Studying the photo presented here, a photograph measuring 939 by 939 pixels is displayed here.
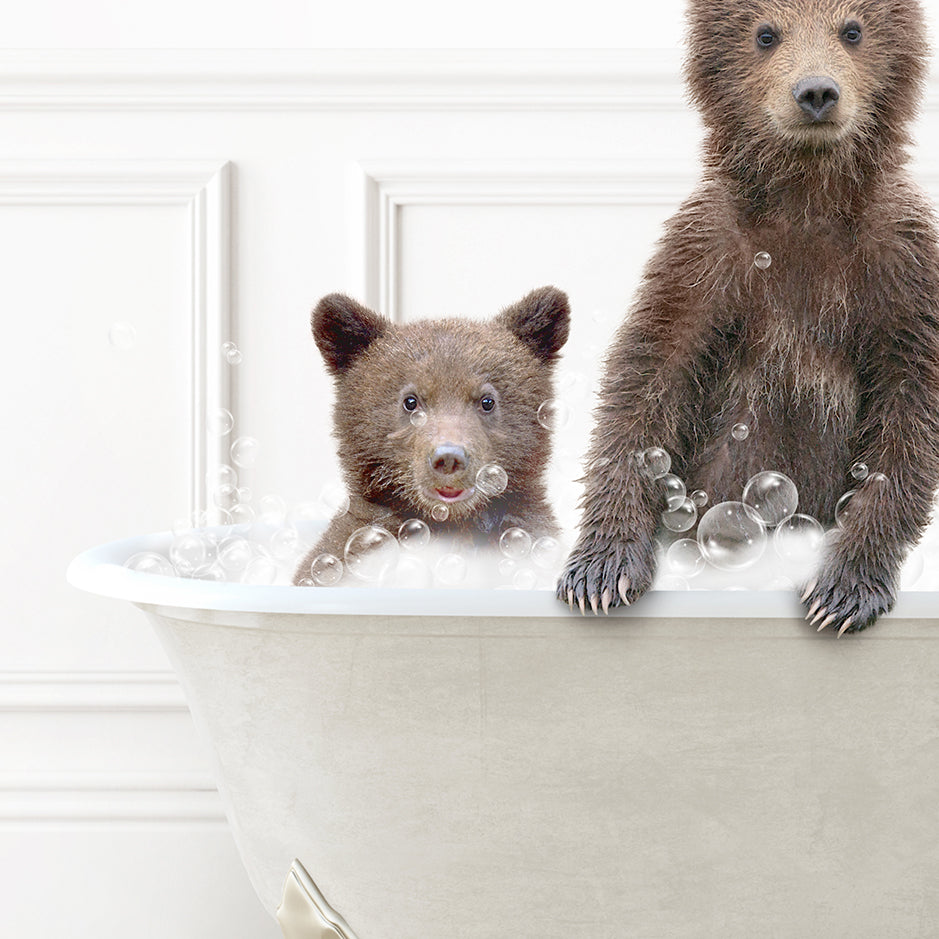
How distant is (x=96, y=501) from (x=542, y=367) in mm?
933

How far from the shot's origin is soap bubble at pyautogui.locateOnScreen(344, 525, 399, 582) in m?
1.19

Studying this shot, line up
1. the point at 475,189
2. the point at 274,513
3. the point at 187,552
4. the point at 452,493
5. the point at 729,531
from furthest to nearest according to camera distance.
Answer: the point at 475,189
the point at 274,513
the point at 187,552
the point at 452,493
the point at 729,531

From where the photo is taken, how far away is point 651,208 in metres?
1.81

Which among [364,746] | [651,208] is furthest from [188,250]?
[364,746]

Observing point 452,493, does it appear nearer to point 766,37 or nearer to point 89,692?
point 766,37

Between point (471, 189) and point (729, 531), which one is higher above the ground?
point (471, 189)

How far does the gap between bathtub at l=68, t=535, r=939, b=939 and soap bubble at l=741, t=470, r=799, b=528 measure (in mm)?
127

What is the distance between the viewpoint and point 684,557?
1082 mm

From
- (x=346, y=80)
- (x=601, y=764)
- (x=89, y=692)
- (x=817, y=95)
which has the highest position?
(x=346, y=80)

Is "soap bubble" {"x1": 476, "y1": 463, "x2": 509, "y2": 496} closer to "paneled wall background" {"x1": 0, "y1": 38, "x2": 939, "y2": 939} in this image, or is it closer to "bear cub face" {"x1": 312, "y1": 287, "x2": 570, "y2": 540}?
"bear cub face" {"x1": 312, "y1": 287, "x2": 570, "y2": 540}

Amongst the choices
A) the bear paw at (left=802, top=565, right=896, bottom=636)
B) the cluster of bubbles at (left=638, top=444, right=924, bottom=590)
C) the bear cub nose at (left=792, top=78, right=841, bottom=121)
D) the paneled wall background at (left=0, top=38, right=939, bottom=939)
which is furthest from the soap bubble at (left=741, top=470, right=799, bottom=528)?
the paneled wall background at (left=0, top=38, right=939, bottom=939)

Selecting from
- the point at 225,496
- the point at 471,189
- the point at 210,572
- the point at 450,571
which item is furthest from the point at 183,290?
the point at 450,571

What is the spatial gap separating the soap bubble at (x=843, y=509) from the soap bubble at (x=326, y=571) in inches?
21.2

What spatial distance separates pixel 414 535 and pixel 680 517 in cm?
31
